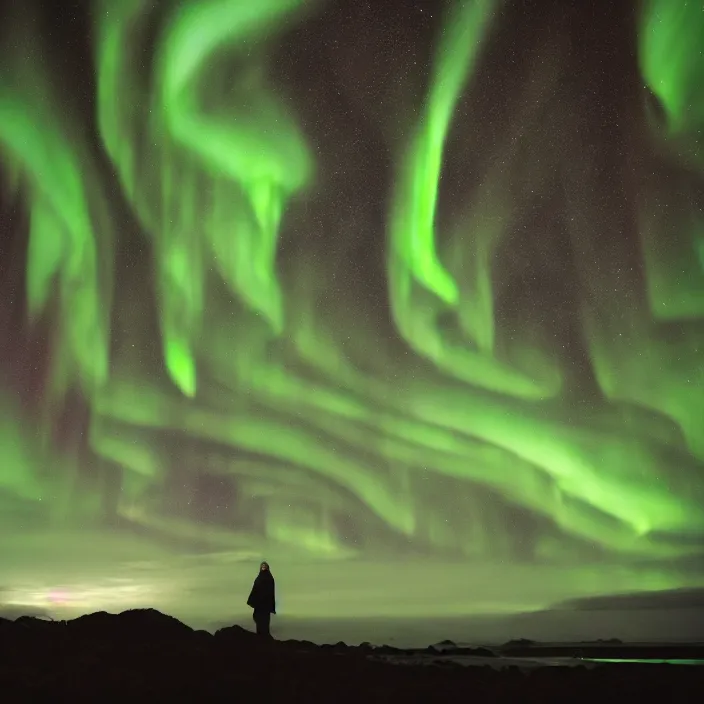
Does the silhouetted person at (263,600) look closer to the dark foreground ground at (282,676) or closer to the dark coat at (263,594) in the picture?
the dark coat at (263,594)

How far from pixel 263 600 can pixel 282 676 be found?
249 inches

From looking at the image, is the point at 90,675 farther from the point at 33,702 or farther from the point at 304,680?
the point at 304,680

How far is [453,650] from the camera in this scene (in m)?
19.5

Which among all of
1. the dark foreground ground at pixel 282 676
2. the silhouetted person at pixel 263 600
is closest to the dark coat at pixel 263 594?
the silhouetted person at pixel 263 600

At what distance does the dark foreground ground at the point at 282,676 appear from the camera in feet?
39.8

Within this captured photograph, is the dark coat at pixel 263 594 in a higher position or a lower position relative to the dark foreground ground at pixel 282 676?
higher

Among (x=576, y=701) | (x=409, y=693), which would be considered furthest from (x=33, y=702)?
(x=576, y=701)

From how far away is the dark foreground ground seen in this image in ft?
39.8

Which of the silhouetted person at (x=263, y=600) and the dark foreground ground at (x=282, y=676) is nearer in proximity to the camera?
the dark foreground ground at (x=282, y=676)

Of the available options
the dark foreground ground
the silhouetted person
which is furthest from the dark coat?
the dark foreground ground

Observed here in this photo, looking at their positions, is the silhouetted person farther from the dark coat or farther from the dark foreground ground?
the dark foreground ground

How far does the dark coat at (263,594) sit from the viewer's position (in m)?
19.5

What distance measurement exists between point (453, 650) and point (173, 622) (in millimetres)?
7147

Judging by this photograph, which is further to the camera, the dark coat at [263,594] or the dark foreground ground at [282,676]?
the dark coat at [263,594]
